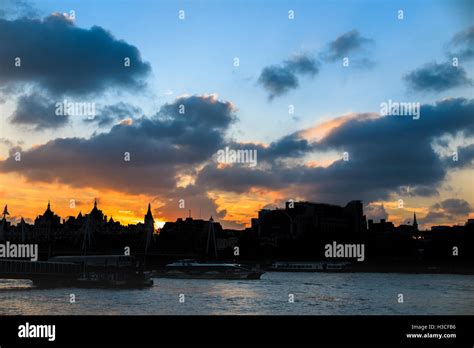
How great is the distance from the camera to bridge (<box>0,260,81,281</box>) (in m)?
74.2

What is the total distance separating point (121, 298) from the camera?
5916 centimetres

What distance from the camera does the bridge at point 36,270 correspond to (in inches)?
2921

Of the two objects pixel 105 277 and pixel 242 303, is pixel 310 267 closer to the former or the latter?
pixel 105 277

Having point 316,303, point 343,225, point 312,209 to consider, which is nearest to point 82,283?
point 316,303

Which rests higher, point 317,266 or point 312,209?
point 312,209

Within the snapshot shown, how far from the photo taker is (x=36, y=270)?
75562 mm
